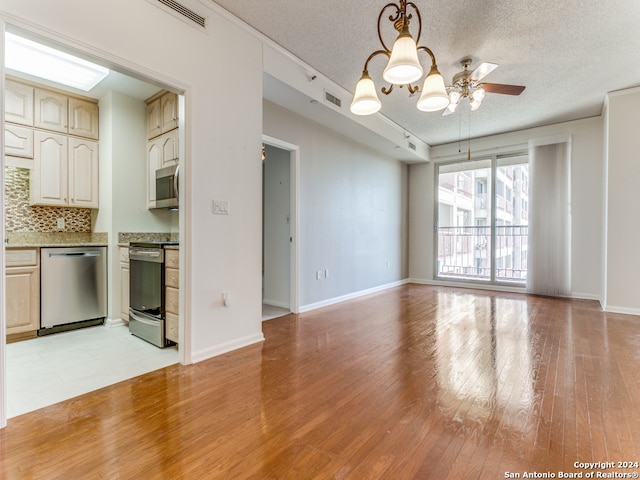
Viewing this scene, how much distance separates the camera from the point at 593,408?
71.6 inches

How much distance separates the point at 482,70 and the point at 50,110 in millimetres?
4542

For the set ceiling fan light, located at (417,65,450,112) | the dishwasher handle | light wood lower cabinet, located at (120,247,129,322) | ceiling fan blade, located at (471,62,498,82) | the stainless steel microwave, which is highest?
ceiling fan blade, located at (471,62,498,82)

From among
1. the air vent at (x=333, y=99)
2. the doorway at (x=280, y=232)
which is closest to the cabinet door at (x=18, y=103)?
the doorway at (x=280, y=232)

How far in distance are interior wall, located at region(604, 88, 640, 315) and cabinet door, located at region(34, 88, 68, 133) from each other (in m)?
6.77

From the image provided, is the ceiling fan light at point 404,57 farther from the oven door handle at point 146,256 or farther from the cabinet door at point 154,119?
the cabinet door at point 154,119

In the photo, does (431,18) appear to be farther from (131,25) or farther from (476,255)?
(476,255)

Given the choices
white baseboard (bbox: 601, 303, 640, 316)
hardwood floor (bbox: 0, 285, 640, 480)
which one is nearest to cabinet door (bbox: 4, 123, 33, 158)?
hardwood floor (bbox: 0, 285, 640, 480)

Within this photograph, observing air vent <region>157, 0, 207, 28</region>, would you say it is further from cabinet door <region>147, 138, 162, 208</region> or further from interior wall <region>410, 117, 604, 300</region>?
interior wall <region>410, 117, 604, 300</region>

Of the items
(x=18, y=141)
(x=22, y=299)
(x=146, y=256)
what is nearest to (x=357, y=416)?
(x=146, y=256)

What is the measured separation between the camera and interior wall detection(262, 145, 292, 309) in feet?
14.3

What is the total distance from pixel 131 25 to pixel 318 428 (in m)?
2.80

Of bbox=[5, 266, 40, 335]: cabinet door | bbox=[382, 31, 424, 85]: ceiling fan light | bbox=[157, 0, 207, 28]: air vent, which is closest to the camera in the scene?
bbox=[382, 31, 424, 85]: ceiling fan light

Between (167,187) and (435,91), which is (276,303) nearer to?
(167,187)

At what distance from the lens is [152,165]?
3.66m
